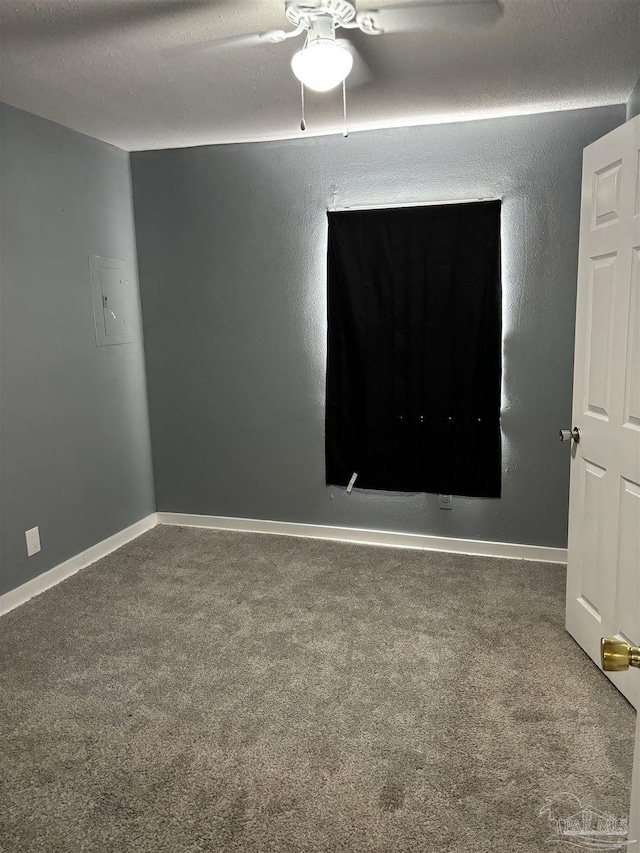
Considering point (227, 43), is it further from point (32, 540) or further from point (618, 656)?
point (32, 540)

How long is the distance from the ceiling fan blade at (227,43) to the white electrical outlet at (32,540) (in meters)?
2.29

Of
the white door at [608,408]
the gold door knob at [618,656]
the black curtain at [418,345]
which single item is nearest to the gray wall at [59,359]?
the black curtain at [418,345]

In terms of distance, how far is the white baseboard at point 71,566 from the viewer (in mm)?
3035

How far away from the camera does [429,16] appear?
205 centimetres

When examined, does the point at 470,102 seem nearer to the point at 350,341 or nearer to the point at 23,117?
the point at 350,341

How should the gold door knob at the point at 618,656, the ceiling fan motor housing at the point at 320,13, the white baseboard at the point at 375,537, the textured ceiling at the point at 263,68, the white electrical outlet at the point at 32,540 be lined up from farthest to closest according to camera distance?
the white baseboard at the point at 375,537 < the white electrical outlet at the point at 32,540 < the textured ceiling at the point at 263,68 < the ceiling fan motor housing at the point at 320,13 < the gold door knob at the point at 618,656

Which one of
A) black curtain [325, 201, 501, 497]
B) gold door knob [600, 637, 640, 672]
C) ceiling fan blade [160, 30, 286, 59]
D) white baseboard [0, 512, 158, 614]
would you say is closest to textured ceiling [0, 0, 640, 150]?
ceiling fan blade [160, 30, 286, 59]

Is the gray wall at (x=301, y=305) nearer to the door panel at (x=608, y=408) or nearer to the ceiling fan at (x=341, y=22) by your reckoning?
the door panel at (x=608, y=408)

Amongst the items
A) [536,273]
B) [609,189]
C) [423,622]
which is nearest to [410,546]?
[423,622]

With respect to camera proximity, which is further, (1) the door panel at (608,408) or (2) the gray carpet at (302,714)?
(1) the door panel at (608,408)

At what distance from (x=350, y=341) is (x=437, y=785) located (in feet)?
7.85

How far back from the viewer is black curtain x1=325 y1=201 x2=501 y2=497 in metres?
3.35

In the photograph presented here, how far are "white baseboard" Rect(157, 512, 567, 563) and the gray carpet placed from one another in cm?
17

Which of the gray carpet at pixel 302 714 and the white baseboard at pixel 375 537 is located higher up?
the white baseboard at pixel 375 537
